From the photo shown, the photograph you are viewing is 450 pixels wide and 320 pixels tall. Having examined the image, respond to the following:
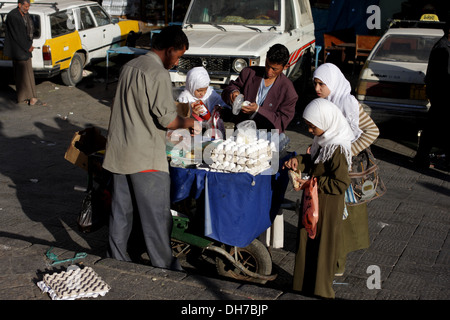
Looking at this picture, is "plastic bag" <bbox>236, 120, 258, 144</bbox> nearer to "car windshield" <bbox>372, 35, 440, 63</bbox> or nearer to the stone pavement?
the stone pavement

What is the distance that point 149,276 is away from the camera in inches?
175

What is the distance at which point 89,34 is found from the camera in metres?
13.8

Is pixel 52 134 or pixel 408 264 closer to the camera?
pixel 408 264

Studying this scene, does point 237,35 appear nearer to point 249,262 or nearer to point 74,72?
point 74,72

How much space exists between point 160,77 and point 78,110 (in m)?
7.74

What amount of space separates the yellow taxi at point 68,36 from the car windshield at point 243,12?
3.84 m

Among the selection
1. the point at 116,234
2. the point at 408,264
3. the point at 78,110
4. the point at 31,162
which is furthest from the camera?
the point at 78,110

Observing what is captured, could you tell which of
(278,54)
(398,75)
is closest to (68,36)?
(398,75)

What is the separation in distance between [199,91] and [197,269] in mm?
1723

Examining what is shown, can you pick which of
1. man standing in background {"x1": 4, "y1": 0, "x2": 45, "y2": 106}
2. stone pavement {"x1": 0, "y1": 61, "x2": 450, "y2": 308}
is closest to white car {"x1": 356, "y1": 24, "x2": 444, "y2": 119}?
stone pavement {"x1": 0, "y1": 61, "x2": 450, "y2": 308}

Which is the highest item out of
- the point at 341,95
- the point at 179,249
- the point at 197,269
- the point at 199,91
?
the point at 341,95

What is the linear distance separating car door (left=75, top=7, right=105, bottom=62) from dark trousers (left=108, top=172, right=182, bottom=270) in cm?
974
